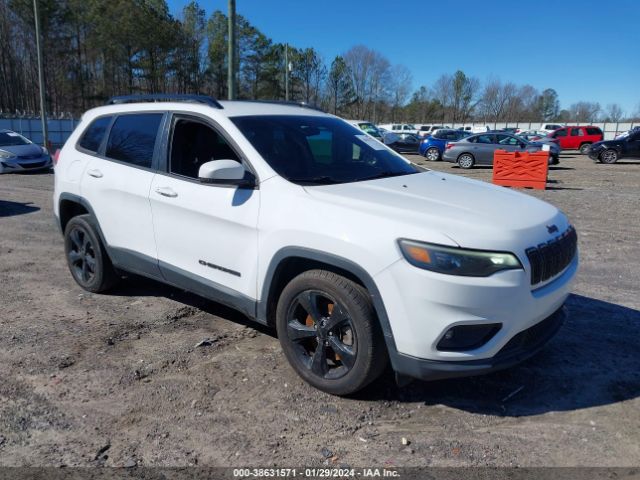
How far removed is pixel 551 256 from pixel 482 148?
2024 centimetres

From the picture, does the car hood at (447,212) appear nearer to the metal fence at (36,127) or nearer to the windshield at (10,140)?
the windshield at (10,140)

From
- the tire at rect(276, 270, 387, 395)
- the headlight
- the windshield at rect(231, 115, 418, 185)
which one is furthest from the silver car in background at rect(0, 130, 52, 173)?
the headlight

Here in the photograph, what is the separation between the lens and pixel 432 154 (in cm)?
2627

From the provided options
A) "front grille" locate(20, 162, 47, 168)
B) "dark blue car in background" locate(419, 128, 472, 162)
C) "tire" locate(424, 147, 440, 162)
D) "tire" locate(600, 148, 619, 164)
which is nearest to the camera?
"front grille" locate(20, 162, 47, 168)

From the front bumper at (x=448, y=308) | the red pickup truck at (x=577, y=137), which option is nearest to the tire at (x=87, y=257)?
the front bumper at (x=448, y=308)

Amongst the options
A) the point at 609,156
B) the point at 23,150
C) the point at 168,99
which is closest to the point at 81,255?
the point at 168,99

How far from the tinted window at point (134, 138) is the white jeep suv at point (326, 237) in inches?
0.7

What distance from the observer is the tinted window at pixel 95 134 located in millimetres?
4906

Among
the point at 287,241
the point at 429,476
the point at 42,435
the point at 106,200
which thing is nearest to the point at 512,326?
the point at 429,476

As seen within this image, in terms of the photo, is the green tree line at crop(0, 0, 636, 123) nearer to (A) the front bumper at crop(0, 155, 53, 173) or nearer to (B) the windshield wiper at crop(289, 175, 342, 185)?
(A) the front bumper at crop(0, 155, 53, 173)

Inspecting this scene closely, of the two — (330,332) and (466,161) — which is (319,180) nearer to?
(330,332)

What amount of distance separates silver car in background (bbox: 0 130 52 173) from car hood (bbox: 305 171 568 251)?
602 inches

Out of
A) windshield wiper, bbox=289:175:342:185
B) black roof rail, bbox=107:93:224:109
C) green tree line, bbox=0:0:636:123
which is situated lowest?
windshield wiper, bbox=289:175:342:185

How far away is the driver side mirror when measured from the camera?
11.1 feet
